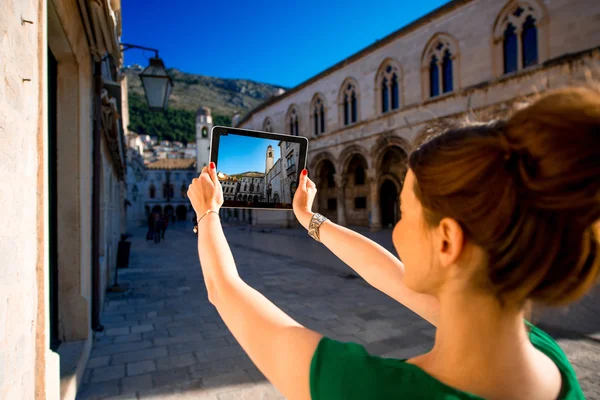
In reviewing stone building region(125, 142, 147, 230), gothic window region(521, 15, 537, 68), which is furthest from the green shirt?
stone building region(125, 142, 147, 230)

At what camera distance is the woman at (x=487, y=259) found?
0.70 meters

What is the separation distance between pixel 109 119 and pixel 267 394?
223 inches

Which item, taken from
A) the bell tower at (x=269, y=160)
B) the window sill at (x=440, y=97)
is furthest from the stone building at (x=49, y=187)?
the window sill at (x=440, y=97)

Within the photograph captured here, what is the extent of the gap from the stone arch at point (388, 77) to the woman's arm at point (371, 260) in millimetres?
17920

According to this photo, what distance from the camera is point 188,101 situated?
413 ft

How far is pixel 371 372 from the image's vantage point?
0.79 metres

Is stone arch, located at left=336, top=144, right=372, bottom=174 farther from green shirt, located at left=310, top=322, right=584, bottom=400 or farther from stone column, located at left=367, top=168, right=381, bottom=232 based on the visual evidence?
green shirt, located at left=310, top=322, right=584, bottom=400

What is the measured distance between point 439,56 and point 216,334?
638 inches

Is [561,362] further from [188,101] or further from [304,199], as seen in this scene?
[188,101]

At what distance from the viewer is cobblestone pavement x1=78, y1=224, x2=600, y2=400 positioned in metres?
3.57

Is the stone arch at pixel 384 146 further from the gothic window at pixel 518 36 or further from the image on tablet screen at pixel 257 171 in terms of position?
the image on tablet screen at pixel 257 171

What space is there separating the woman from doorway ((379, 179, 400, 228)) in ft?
67.4

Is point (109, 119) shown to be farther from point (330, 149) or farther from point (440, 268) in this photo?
point (330, 149)

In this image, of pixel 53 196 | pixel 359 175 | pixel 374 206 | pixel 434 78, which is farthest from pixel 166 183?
pixel 53 196
